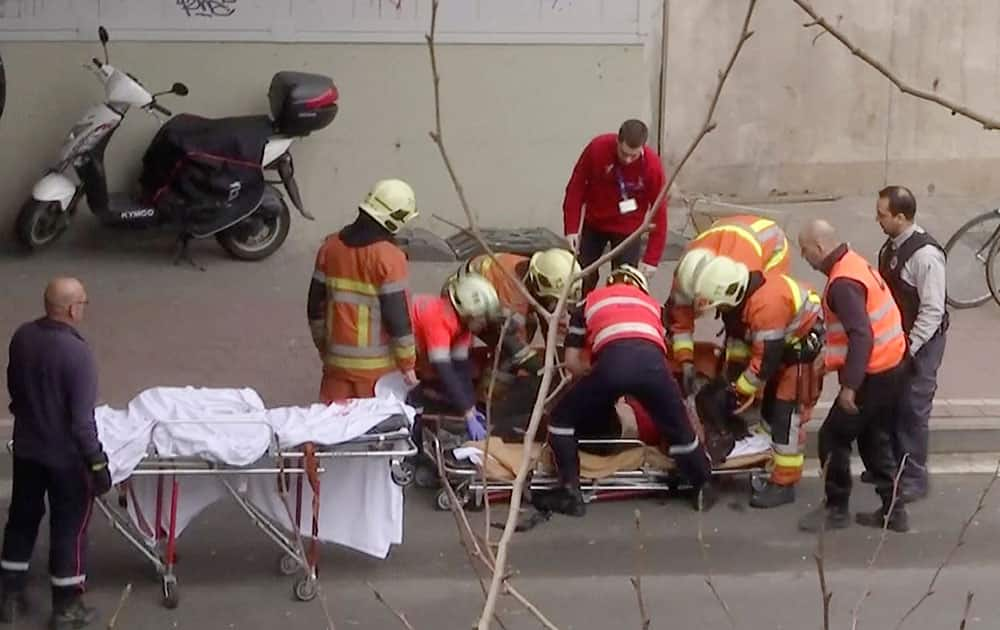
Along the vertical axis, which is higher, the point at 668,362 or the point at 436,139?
the point at 436,139

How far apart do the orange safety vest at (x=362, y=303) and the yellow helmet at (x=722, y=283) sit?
1.38 metres

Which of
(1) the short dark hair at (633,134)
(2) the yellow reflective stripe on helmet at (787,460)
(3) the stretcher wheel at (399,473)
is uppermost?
(1) the short dark hair at (633,134)

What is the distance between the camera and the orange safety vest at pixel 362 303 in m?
7.99

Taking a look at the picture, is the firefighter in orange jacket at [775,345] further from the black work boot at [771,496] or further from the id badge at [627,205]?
the id badge at [627,205]

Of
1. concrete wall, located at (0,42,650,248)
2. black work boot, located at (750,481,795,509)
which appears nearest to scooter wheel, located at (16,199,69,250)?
concrete wall, located at (0,42,650,248)

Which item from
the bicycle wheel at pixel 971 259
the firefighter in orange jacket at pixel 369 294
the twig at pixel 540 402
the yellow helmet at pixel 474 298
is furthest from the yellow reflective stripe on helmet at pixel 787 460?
the twig at pixel 540 402

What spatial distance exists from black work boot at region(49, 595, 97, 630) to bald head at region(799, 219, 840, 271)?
3519 millimetres

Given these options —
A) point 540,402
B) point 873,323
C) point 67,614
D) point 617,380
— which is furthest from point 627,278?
point 540,402

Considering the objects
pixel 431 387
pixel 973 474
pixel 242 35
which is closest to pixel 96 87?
pixel 242 35

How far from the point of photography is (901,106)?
13.4 meters

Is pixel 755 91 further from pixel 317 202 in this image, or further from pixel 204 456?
pixel 204 456

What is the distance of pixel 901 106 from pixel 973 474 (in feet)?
16.6

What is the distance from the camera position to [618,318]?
7871 mm

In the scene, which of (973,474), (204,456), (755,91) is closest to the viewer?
(204,456)
